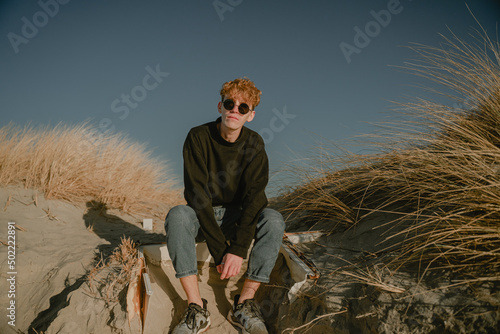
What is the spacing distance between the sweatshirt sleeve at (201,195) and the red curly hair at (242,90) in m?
0.48

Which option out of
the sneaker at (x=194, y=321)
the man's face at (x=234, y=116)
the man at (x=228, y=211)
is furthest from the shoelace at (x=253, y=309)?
the man's face at (x=234, y=116)

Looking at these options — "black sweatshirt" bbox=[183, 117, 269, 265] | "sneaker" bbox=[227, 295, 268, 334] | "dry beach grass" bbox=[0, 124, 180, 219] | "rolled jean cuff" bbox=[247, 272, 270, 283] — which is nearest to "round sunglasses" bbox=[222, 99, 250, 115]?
"black sweatshirt" bbox=[183, 117, 269, 265]

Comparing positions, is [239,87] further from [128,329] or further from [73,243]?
[73,243]

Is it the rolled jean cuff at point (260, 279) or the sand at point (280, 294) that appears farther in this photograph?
the rolled jean cuff at point (260, 279)

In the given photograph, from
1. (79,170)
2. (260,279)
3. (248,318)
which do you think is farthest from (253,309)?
(79,170)

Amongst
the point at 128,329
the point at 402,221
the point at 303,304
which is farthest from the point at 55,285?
the point at 402,221

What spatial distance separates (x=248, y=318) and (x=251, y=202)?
0.82 metres

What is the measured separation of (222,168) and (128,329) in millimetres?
1337

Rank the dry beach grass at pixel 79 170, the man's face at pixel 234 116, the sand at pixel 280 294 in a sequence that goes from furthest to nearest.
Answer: the dry beach grass at pixel 79 170, the man's face at pixel 234 116, the sand at pixel 280 294

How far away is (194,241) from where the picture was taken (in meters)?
2.05

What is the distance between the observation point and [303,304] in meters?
2.00

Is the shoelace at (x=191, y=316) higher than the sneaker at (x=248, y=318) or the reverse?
higher

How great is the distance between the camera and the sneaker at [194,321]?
1856mm

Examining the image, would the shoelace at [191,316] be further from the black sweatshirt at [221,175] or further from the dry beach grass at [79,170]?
the dry beach grass at [79,170]
